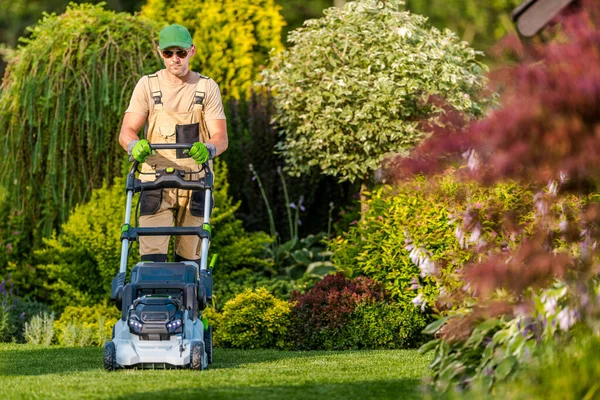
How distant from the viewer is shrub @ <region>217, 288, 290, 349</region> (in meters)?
7.96

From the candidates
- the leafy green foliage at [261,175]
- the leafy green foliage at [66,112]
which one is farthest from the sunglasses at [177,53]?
the leafy green foliage at [261,175]

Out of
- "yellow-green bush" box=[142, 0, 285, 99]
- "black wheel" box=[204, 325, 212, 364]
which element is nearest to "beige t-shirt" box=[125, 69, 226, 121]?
"black wheel" box=[204, 325, 212, 364]

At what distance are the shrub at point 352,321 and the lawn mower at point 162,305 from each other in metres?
1.91

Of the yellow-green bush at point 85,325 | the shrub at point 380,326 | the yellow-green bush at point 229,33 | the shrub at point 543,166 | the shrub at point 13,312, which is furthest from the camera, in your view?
the yellow-green bush at point 229,33

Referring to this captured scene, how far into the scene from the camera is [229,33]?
40.4 ft

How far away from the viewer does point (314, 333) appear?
7969mm

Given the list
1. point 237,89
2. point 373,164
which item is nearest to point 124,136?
point 373,164

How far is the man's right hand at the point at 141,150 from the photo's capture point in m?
5.92

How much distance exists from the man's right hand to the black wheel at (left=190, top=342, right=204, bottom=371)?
1.08 m

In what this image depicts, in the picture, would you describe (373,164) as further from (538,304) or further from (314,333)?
(538,304)

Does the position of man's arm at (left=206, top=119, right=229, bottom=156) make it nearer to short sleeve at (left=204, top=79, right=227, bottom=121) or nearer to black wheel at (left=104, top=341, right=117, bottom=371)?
short sleeve at (left=204, top=79, right=227, bottom=121)

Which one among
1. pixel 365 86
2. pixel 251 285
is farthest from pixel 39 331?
pixel 365 86

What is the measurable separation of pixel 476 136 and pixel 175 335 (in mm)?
2357

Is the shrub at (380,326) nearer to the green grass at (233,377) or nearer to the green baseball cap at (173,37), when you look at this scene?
the green grass at (233,377)
